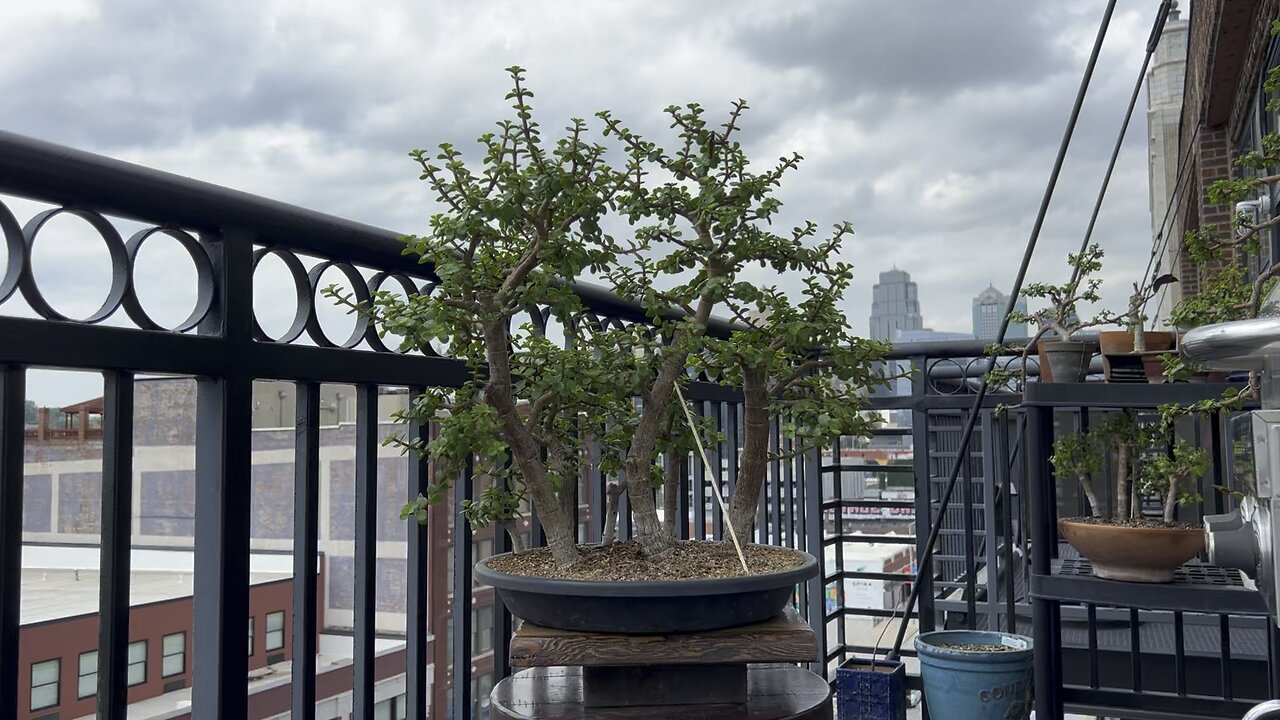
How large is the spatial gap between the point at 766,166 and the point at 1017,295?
1.33 meters

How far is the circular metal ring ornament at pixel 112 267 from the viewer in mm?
920

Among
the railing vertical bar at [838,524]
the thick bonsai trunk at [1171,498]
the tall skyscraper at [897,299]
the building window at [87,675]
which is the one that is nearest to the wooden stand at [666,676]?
the building window at [87,675]

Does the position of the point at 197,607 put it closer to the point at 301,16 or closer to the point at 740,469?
the point at 740,469

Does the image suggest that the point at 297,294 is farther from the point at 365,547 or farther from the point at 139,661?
the point at 139,661

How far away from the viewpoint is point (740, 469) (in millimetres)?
1419

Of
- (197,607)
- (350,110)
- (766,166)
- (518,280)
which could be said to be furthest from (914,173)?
(197,607)

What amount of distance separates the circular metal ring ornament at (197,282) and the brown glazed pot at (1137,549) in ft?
5.67

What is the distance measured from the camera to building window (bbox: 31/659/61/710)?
40.7 inches

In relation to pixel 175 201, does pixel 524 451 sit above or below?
below

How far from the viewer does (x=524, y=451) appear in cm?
122

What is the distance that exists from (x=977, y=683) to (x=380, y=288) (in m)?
1.88

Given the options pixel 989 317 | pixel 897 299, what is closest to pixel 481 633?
pixel 989 317

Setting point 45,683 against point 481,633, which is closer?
point 45,683

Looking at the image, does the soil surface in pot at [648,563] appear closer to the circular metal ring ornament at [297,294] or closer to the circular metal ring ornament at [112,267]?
the circular metal ring ornament at [297,294]
